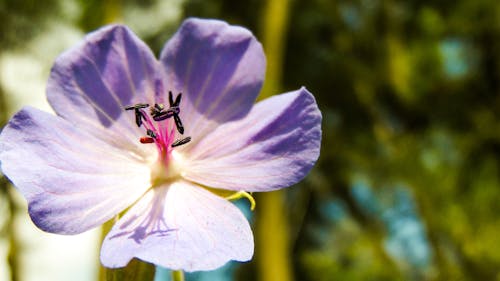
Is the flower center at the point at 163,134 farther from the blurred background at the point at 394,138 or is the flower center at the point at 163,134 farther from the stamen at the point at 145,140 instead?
the blurred background at the point at 394,138

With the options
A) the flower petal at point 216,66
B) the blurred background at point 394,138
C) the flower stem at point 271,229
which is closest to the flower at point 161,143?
the flower petal at point 216,66

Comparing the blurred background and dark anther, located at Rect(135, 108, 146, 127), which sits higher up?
dark anther, located at Rect(135, 108, 146, 127)

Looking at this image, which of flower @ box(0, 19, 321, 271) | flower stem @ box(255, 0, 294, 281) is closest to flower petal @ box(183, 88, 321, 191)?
flower @ box(0, 19, 321, 271)

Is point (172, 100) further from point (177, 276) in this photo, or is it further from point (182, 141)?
point (177, 276)

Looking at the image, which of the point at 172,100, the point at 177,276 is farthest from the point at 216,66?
the point at 177,276

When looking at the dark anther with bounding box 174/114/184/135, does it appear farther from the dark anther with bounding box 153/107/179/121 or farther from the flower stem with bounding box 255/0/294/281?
the flower stem with bounding box 255/0/294/281

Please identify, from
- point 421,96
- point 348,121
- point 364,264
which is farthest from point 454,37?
point 364,264
